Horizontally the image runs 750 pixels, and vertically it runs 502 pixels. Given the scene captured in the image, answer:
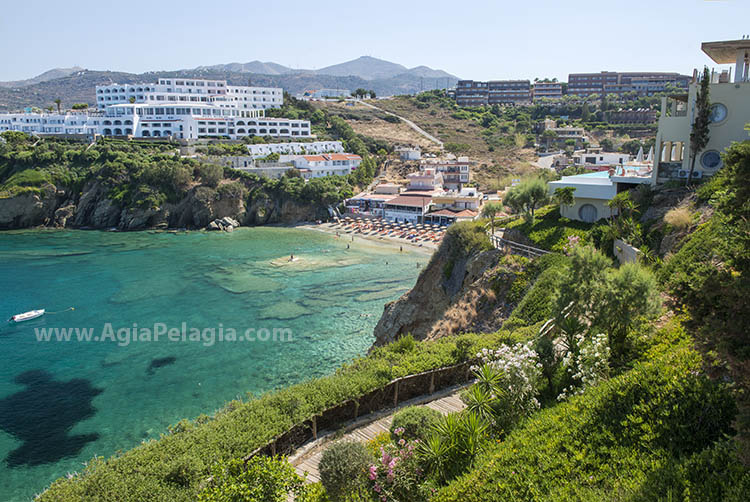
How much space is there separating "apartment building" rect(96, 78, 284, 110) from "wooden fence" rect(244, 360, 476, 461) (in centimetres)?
9993

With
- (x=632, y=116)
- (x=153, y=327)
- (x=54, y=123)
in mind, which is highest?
(x=632, y=116)

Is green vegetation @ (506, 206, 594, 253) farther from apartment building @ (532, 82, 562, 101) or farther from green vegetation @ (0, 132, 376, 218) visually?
apartment building @ (532, 82, 562, 101)

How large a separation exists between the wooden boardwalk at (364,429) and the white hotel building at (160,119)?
86.0 m

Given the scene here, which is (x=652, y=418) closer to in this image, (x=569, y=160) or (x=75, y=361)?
(x=75, y=361)

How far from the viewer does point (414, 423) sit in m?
9.14

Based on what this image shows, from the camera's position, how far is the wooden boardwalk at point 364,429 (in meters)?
10.5

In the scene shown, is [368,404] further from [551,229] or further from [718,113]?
[718,113]

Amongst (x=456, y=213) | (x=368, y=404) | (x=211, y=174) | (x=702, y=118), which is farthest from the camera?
(x=211, y=174)

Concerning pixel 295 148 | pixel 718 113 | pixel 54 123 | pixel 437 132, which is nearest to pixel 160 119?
pixel 54 123

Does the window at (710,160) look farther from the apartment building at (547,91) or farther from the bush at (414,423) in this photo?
the apartment building at (547,91)

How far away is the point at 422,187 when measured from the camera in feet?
233

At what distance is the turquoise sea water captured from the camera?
19.4 meters

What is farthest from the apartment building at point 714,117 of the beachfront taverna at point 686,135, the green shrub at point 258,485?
the green shrub at point 258,485

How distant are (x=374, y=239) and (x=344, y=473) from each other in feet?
162
